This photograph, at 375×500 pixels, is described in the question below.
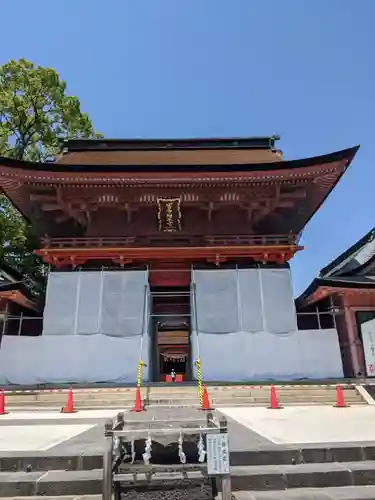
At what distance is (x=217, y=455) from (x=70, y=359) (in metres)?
11.6

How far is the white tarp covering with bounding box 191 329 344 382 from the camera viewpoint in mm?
13625

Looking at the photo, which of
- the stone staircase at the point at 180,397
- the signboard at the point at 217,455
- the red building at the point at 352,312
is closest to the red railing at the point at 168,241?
the red building at the point at 352,312

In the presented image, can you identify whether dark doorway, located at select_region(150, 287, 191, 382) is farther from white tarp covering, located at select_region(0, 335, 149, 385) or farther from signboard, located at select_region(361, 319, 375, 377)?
signboard, located at select_region(361, 319, 375, 377)

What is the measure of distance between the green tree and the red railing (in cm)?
484

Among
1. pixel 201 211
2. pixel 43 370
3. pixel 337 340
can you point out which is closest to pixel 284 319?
pixel 337 340

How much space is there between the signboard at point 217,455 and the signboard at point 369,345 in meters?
11.8

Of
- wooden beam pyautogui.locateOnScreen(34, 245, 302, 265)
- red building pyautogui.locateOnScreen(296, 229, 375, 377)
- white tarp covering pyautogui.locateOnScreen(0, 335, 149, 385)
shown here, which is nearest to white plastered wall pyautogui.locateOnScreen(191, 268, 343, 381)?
wooden beam pyautogui.locateOnScreen(34, 245, 302, 265)

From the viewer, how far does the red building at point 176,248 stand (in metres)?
14.1

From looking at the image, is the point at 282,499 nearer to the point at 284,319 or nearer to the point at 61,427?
the point at 61,427

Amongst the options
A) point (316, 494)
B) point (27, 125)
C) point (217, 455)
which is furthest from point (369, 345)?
point (27, 125)

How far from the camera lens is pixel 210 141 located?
839 inches

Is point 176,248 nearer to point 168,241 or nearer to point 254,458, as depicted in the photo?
point 168,241

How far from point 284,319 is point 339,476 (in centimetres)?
1051

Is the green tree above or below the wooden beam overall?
above
